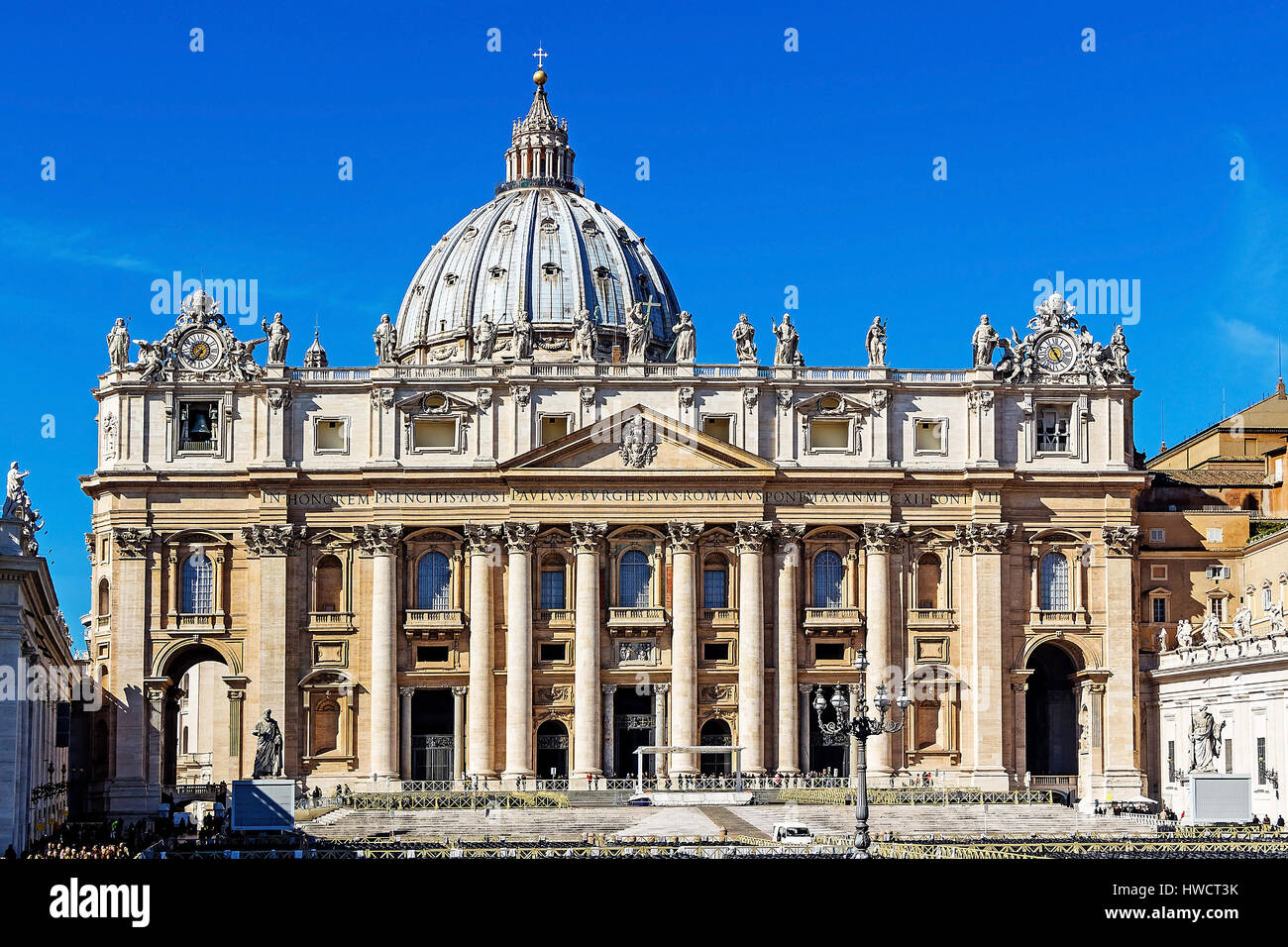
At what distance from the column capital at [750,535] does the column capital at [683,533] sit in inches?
69.6

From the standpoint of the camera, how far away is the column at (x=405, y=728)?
103 metres

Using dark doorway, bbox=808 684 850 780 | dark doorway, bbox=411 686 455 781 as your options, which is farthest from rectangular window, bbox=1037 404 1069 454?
dark doorway, bbox=411 686 455 781

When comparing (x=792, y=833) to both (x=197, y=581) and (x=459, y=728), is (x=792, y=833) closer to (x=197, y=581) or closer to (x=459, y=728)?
(x=459, y=728)

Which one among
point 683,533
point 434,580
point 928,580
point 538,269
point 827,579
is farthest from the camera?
point 538,269

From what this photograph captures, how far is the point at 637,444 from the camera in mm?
103188

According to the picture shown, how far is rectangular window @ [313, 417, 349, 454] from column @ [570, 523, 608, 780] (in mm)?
12043

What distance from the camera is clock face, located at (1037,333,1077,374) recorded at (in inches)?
4208

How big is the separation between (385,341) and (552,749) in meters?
21.7

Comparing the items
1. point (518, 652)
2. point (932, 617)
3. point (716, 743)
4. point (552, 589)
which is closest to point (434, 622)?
point (518, 652)

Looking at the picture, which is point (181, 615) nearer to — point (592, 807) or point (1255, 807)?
point (592, 807)

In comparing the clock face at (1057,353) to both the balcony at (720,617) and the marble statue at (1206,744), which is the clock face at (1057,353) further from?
the marble statue at (1206,744)

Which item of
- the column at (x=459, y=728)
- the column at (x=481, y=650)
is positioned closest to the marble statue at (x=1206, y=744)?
the column at (x=481, y=650)

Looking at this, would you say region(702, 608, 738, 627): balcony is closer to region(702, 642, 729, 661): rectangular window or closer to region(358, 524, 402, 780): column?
region(702, 642, 729, 661): rectangular window

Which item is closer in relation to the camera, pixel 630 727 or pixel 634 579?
pixel 630 727
